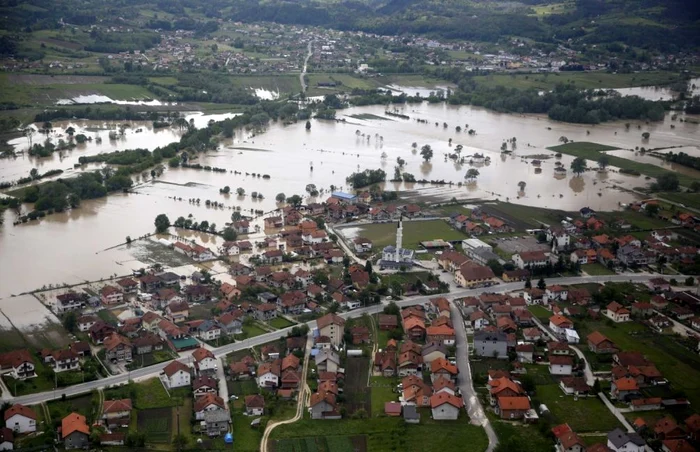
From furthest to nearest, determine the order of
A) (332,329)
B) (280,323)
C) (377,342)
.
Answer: (280,323) → (377,342) → (332,329)

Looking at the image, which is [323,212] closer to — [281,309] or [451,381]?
[281,309]

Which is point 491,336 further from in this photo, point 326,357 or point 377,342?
point 326,357

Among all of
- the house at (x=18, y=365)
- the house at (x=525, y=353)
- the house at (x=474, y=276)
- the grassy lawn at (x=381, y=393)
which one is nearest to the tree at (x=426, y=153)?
the house at (x=474, y=276)

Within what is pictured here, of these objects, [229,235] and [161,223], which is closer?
[229,235]

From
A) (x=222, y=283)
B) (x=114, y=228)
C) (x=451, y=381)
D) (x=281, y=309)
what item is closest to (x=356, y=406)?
(x=451, y=381)

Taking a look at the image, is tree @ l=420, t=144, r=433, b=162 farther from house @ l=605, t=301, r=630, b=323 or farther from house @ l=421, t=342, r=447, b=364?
house @ l=421, t=342, r=447, b=364

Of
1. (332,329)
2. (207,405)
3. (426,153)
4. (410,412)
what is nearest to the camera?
(207,405)

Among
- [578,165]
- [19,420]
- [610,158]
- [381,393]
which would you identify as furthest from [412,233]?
[19,420]
